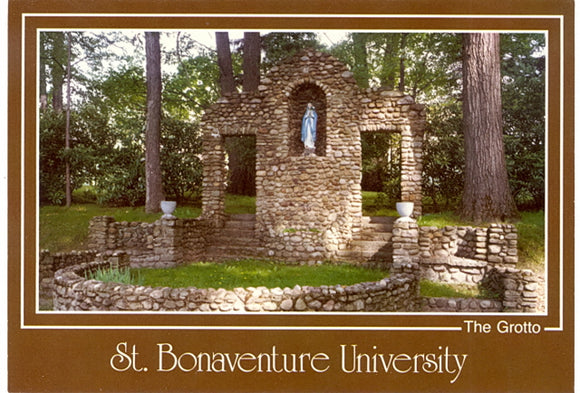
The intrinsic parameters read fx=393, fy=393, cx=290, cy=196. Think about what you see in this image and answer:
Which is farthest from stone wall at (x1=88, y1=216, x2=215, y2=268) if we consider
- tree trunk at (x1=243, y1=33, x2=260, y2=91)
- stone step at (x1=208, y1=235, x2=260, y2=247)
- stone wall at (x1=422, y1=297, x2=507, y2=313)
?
tree trunk at (x1=243, y1=33, x2=260, y2=91)

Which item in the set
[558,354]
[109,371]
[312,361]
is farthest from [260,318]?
[558,354]

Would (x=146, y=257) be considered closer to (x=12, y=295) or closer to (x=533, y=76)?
(x=12, y=295)

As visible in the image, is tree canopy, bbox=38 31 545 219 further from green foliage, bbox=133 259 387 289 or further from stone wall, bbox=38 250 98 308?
green foliage, bbox=133 259 387 289

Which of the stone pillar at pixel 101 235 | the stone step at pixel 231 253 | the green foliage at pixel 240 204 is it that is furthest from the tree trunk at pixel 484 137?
the stone pillar at pixel 101 235

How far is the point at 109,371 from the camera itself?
172 inches

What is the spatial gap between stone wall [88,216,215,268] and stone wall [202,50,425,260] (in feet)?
2.58

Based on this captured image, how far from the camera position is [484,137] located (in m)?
9.14

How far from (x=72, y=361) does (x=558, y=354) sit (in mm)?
5496

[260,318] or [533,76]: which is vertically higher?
[533,76]

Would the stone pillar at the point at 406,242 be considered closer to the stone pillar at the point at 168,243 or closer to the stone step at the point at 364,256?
the stone step at the point at 364,256

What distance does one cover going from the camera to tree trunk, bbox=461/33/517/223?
8.98 meters

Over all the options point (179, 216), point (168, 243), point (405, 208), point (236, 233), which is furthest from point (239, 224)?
point (405, 208)

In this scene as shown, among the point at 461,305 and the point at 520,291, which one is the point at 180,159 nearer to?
the point at 461,305

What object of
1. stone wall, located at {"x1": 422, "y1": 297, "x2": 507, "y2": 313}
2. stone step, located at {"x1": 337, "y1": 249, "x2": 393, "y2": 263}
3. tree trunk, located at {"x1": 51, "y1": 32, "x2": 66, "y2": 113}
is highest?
tree trunk, located at {"x1": 51, "y1": 32, "x2": 66, "y2": 113}
